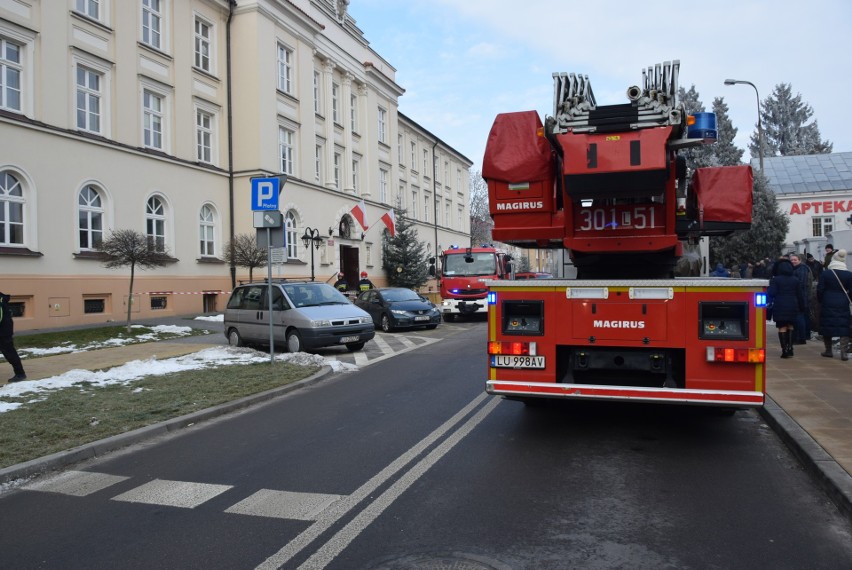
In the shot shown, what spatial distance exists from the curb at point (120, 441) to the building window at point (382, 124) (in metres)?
34.1

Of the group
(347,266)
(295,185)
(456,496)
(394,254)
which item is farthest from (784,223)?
→ (456,496)

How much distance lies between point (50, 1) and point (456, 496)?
67.7ft

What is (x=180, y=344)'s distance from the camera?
1580cm

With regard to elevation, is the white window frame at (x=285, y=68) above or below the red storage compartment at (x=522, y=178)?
above

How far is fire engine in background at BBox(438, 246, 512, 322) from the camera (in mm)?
22500

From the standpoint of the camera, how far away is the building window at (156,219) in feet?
75.0

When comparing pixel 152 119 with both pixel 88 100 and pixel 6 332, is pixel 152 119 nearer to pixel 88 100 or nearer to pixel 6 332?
pixel 88 100

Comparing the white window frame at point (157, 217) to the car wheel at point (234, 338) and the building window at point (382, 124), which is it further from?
the building window at point (382, 124)

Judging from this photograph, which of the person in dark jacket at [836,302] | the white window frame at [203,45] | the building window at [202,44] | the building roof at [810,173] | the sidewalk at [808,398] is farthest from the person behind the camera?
the building roof at [810,173]

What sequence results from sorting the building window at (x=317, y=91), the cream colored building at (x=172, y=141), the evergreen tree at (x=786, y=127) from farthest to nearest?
the evergreen tree at (x=786, y=127), the building window at (x=317, y=91), the cream colored building at (x=172, y=141)

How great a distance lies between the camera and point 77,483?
5617 millimetres

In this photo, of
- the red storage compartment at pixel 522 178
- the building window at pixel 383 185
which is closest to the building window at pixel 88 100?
the red storage compartment at pixel 522 178

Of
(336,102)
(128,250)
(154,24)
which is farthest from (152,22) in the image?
(336,102)

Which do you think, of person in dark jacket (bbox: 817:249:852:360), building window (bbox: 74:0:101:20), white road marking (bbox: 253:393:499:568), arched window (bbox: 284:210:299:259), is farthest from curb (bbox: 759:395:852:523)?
arched window (bbox: 284:210:299:259)
